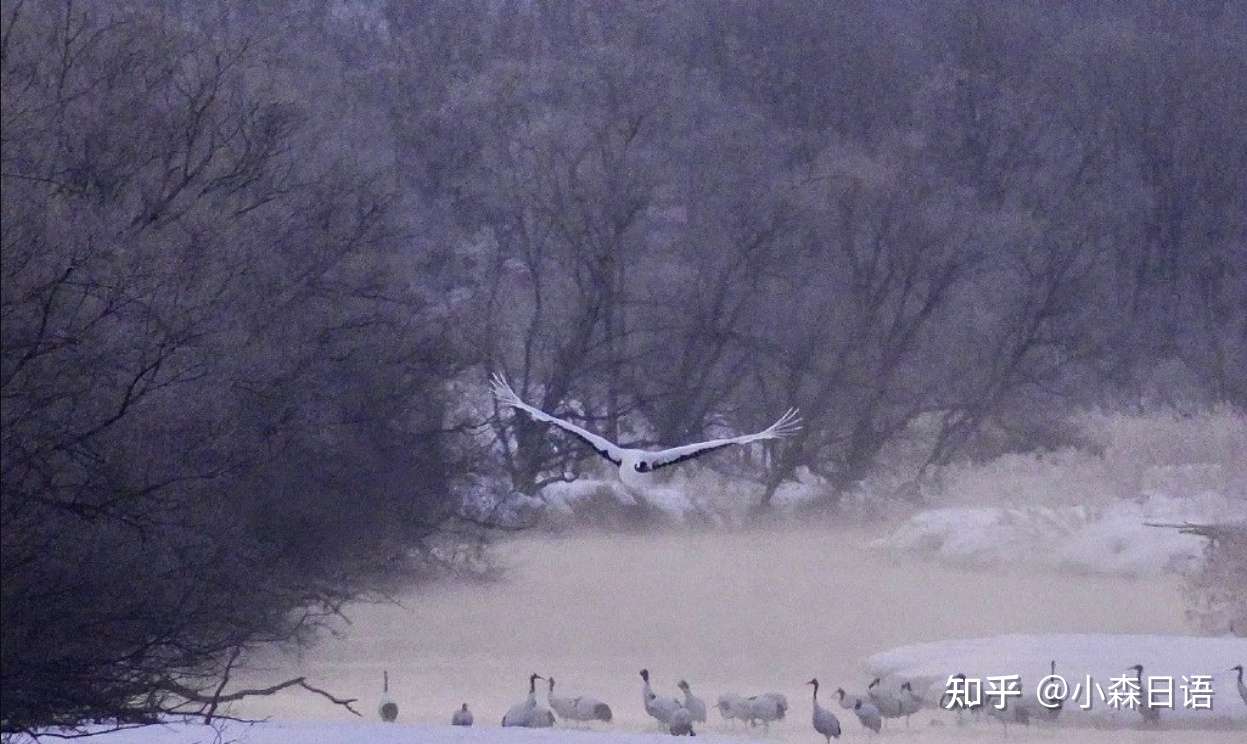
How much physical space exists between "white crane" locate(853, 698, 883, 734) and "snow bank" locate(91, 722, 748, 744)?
12.0 ft

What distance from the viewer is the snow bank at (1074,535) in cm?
2086

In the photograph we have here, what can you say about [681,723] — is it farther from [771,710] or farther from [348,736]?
[348,736]

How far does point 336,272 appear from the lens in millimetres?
14953

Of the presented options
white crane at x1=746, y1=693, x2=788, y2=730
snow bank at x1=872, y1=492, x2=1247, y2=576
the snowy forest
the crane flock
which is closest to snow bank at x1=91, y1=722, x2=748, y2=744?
the snowy forest

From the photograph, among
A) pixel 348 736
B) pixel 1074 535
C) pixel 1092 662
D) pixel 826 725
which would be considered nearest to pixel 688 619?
pixel 1074 535

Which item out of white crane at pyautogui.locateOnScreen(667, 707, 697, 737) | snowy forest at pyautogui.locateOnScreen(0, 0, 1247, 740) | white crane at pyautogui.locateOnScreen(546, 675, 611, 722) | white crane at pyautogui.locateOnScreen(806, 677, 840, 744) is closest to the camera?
snowy forest at pyautogui.locateOnScreen(0, 0, 1247, 740)

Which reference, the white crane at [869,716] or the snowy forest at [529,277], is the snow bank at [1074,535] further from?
the white crane at [869,716]

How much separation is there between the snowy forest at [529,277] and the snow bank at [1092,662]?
5.65 feet

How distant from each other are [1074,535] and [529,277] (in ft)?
27.2

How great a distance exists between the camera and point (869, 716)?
1420cm

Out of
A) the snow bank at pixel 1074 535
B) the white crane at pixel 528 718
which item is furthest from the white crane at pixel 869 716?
the snow bank at pixel 1074 535

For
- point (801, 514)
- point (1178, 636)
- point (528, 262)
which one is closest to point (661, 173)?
point (528, 262)

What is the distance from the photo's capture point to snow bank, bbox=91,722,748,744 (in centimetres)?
970

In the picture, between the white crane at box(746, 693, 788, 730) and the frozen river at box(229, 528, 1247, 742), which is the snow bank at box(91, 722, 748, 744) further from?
the frozen river at box(229, 528, 1247, 742)
